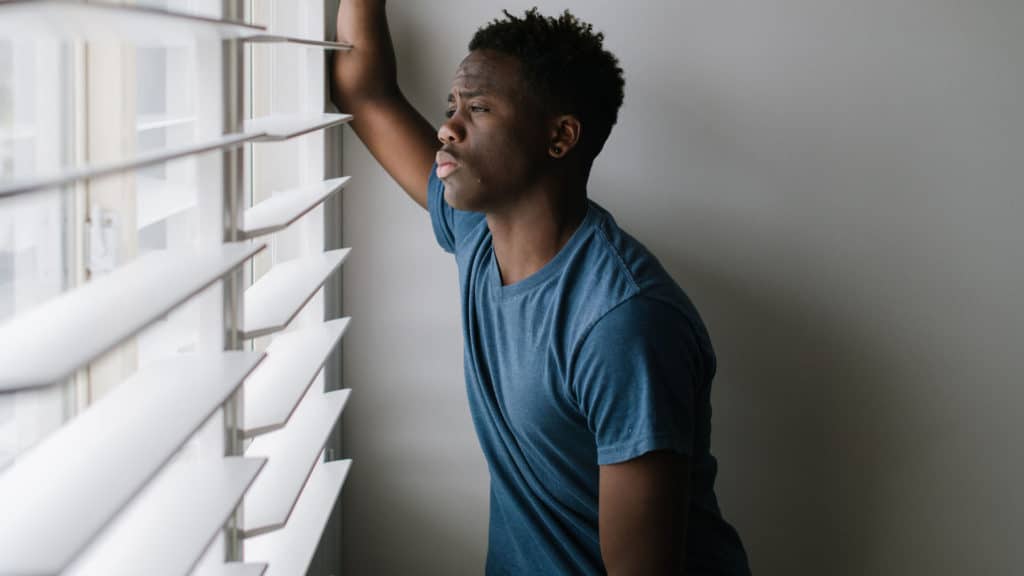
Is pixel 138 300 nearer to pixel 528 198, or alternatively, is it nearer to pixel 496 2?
pixel 528 198

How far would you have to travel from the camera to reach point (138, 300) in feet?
2.25

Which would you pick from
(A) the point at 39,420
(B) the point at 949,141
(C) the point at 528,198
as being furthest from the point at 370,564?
(B) the point at 949,141

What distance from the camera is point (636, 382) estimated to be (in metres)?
1.30

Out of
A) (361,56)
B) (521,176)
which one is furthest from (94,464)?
(361,56)

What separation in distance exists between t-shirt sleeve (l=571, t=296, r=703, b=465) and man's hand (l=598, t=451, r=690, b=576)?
22 mm

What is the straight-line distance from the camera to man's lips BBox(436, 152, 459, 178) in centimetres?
142

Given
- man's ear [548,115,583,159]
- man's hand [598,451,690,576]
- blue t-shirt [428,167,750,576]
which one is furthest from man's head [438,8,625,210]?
man's hand [598,451,690,576]

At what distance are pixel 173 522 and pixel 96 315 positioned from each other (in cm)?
23

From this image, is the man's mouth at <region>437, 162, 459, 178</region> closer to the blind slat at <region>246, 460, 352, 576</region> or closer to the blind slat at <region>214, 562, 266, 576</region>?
the blind slat at <region>246, 460, 352, 576</region>

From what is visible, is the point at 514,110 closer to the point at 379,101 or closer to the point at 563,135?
the point at 563,135

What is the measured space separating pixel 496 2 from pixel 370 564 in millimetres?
955

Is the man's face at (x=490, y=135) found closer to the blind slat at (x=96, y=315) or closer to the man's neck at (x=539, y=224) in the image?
the man's neck at (x=539, y=224)

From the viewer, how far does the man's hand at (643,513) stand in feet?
4.25

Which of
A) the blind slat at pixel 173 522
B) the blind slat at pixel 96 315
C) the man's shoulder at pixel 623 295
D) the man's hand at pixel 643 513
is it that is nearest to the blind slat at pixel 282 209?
the blind slat at pixel 96 315
